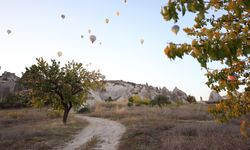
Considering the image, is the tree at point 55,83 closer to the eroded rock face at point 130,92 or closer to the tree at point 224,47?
the tree at point 224,47

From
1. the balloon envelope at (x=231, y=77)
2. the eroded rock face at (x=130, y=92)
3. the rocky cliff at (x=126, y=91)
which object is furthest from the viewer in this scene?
the eroded rock face at (x=130, y=92)

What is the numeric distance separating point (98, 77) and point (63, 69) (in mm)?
3933

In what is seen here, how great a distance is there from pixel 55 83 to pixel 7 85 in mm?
58670

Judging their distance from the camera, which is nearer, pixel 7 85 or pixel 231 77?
pixel 231 77

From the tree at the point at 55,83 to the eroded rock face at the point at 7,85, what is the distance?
163 feet

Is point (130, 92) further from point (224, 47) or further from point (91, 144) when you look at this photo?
point (224, 47)

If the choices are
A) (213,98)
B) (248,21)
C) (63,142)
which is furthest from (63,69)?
(213,98)

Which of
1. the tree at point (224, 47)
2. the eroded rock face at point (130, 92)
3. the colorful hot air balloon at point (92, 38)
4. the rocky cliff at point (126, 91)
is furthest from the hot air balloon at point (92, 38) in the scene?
the eroded rock face at point (130, 92)

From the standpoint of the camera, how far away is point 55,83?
Answer: 2912cm

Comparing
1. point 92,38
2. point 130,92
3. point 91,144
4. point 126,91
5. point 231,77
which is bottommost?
point 91,144

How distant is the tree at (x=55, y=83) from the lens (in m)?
28.9

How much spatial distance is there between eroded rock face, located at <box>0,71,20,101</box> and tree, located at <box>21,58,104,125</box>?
49.8m

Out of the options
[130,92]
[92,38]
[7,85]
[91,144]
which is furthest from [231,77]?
[130,92]

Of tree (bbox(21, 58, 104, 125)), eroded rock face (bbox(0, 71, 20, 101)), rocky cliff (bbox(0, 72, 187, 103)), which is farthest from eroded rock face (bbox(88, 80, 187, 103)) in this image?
tree (bbox(21, 58, 104, 125))
